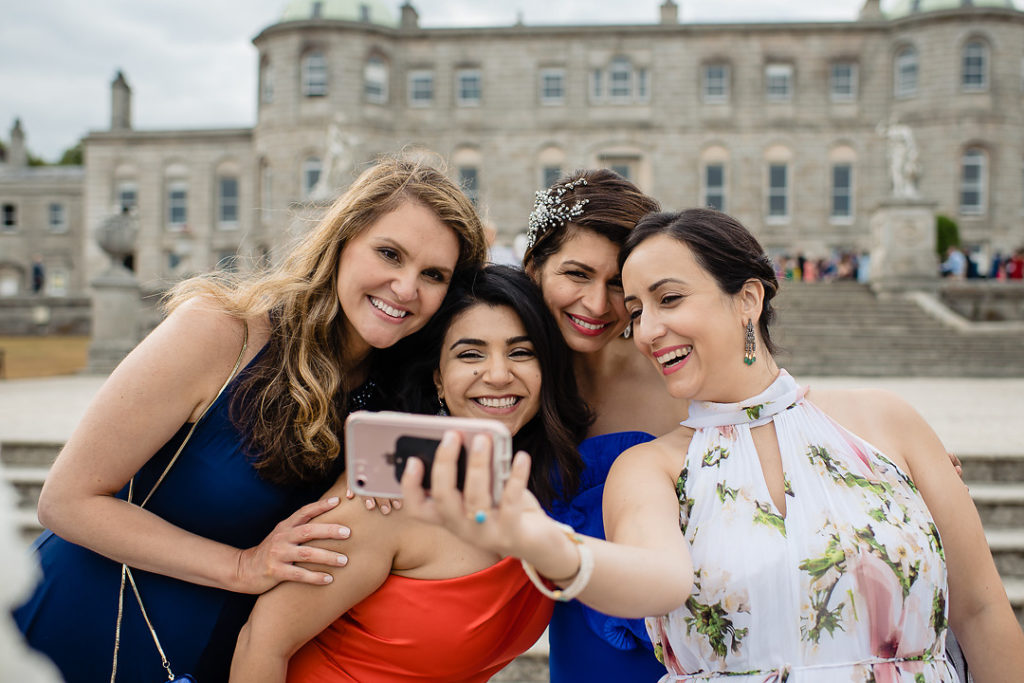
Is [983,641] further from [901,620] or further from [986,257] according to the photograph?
[986,257]

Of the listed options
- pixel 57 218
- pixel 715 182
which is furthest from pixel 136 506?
pixel 57 218

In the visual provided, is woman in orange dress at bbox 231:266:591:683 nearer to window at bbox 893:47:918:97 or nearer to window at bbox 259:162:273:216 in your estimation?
window at bbox 259:162:273:216

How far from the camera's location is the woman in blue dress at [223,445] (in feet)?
6.62

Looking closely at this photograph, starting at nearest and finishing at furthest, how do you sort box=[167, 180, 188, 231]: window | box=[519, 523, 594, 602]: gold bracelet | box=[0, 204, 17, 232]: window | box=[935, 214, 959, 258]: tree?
box=[519, 523, 594, 602]: gold bracelet, box=[935, 214, 959, 258]: tree, box=[167, 180, 188, 231]: window, box=[0, 204, 17, 232]: window

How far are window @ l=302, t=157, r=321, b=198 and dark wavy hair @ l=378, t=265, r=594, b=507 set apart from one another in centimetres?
3050

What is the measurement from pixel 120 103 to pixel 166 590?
132ft

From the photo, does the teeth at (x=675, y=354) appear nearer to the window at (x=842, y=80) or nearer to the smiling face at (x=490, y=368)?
the smiling face at (x=490, y=368)

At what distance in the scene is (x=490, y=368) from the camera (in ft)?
7.59

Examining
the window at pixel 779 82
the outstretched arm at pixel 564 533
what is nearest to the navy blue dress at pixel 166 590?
the outstretched arm at pixel 564 533

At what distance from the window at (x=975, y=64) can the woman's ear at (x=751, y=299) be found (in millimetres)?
34224

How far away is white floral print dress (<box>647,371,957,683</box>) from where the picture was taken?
5.88ft

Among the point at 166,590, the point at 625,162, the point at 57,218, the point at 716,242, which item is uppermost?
the point at 625,162

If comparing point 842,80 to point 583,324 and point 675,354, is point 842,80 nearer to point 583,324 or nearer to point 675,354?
point 583,324

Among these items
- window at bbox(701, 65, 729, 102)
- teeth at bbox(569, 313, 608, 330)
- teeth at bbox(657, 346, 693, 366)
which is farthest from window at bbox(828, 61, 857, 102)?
teeth at bbox(657, 346, 693, 366)
